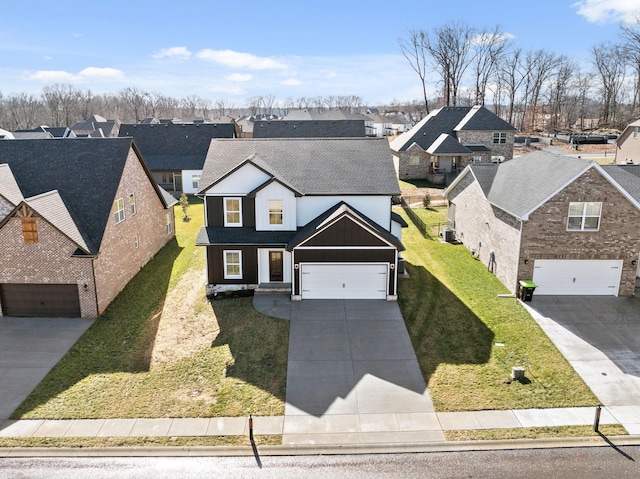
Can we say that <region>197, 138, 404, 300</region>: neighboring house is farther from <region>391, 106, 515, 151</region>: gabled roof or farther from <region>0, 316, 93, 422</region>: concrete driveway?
<region>391, 106, 515, 151</region>: gabled roof

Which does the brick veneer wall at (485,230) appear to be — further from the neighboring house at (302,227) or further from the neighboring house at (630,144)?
the neighboring house at (630,144)

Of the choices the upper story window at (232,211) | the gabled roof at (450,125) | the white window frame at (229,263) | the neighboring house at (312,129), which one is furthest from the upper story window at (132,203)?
the gabled roof at (450,125)

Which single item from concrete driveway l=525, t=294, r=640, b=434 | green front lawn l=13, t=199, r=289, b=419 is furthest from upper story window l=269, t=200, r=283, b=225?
concrete driveway l=525, t=294, r=640, b=434

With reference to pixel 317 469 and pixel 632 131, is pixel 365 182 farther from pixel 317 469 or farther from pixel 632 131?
pixel 632 131

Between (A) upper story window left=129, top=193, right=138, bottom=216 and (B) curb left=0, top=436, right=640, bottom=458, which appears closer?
(B) curb left=0, top=436, right=640, bottom=458

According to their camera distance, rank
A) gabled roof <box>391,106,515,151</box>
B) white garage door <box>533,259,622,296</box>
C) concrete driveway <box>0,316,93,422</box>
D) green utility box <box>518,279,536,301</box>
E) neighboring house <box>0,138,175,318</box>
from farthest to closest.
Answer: gabled roof <box>391,106,515,151</box> → white garage door <box>533,259,622,296</box> → green utility box <box>518,279,536,301</box> → neighboring house <box>0,138,175,318</box> → concrete driveway <box>0,316,93,422</box>

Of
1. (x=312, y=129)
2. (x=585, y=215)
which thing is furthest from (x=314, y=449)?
(x=312, y=129)

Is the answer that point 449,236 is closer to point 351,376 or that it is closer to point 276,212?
point 276,212
